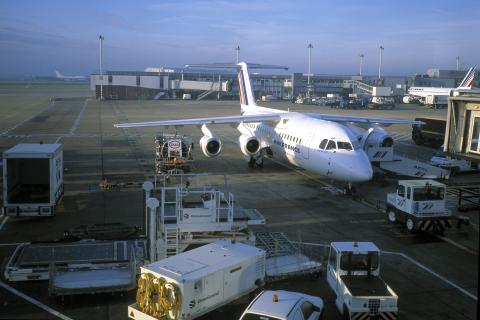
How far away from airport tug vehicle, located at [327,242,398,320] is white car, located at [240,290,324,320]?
863 millimetres

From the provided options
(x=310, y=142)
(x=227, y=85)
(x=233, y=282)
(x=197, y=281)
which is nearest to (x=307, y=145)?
(x=310, y=142)

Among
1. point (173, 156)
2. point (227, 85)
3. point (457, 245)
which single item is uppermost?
point (227, 85)

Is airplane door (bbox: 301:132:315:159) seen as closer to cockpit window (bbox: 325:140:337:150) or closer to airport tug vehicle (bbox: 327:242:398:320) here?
cockpit window (bbox: 325:140:337:150)

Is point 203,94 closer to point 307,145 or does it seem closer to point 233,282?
point 307,145

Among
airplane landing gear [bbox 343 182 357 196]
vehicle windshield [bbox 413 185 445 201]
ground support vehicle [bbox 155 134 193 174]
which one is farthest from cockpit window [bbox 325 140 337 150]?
ground support vehicle [bbox 155 134 193 174]

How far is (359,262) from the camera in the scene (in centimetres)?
1453

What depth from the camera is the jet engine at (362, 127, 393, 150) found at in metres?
33.4

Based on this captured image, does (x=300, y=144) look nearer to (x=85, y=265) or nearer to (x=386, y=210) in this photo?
(x=386, y=210)

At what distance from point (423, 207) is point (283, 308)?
1131 centimetres

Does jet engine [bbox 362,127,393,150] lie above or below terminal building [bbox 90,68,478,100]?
below

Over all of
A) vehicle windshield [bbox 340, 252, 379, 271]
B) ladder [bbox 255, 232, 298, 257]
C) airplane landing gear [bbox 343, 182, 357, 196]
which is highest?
vehicle windshield [bbox 340, 252, 379, 271]

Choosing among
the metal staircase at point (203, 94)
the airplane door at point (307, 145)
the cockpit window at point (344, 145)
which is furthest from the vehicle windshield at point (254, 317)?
the metal staircase at point (203, 94)

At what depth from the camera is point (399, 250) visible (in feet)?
62.2

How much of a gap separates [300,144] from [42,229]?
14.9 metres
